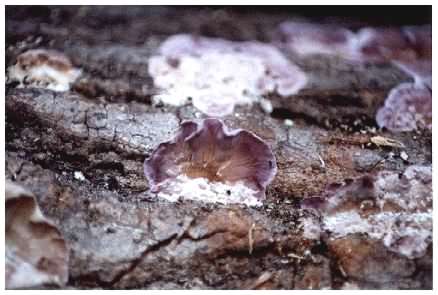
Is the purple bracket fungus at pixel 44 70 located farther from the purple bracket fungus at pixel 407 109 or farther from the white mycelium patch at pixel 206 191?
the purple bracket fungus at pixel 407 109

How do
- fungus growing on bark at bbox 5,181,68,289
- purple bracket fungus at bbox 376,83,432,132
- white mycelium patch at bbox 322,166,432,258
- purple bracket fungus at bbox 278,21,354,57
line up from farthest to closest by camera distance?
purple bracket fungus at bbox 278,21,354,57 → purple bracket fungus at bbox 376,83,432,132 → white mycelium patch at bbox 322,166,432,258 → fungus growing on bark at bbox 5,181,68,289

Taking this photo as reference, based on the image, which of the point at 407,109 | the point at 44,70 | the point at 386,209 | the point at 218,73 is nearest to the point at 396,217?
the point at 386,209

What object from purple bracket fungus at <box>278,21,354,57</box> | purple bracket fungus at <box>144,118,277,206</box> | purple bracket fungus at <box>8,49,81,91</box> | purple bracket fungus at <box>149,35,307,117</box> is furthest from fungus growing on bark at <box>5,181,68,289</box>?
purple bracket fungus at <box>278,21,354,57</box>

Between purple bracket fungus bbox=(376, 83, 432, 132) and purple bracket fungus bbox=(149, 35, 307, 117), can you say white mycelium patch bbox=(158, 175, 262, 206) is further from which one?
purple bracket fungus bbox=(376, 83, 432, 132)

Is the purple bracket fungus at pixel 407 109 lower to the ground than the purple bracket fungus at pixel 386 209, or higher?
higher

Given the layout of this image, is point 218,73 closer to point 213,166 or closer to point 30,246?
point 213,166

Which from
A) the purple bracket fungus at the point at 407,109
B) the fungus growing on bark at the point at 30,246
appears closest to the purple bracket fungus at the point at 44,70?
the fungus growing on bark at the point at 30,246

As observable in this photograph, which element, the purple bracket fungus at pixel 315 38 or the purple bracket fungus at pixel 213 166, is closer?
the purple bracket fungus at pixel 213 166
